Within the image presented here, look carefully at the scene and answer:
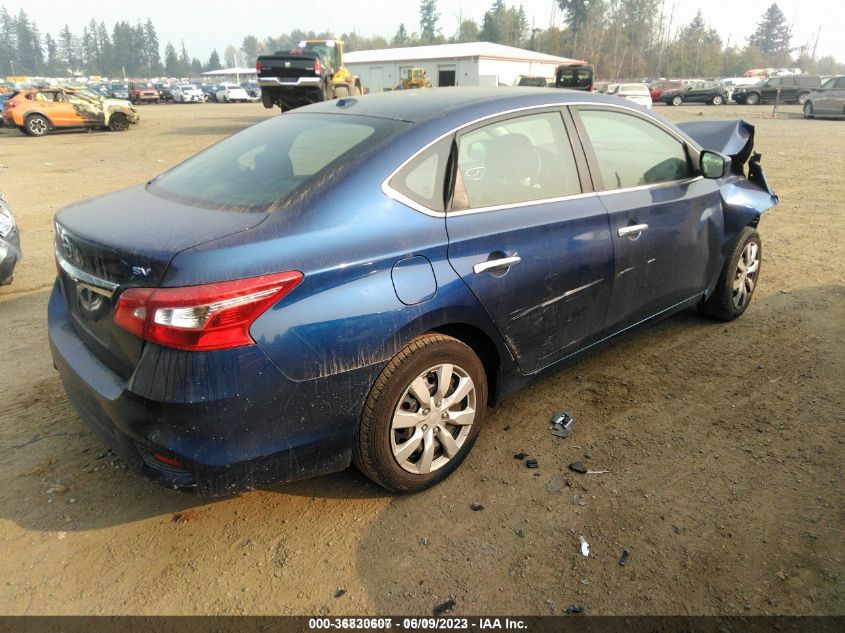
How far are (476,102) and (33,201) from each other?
916 cm

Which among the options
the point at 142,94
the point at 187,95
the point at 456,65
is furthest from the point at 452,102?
the point at 187,95

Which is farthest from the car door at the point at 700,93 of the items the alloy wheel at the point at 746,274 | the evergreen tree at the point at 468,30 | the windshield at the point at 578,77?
the evergreen tree at the point at 468,30

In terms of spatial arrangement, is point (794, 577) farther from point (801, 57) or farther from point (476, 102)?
point (801, 57)

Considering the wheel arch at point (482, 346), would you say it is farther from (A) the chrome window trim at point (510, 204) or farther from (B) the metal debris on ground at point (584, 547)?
(B) the metal debris on ground at point (584, 547)

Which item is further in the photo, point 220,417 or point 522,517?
point 522,517

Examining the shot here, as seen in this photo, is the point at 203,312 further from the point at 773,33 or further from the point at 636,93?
the point at 773,33

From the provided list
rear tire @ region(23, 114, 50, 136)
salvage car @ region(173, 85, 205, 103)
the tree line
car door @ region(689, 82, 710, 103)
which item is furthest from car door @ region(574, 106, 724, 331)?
the tree line

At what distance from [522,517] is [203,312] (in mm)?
1578

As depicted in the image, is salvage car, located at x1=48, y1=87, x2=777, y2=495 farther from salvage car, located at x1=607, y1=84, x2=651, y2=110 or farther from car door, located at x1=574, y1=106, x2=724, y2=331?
salvage car, located at x1=607, y1=84, x2=651, y2=110

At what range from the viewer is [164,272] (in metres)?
2.10

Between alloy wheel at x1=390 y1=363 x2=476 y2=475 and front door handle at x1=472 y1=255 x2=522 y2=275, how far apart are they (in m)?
0.44

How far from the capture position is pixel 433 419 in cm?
A: 272

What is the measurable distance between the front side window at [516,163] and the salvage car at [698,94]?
40.6 metres


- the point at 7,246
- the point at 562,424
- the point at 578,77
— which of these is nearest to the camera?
the point at 562,424
